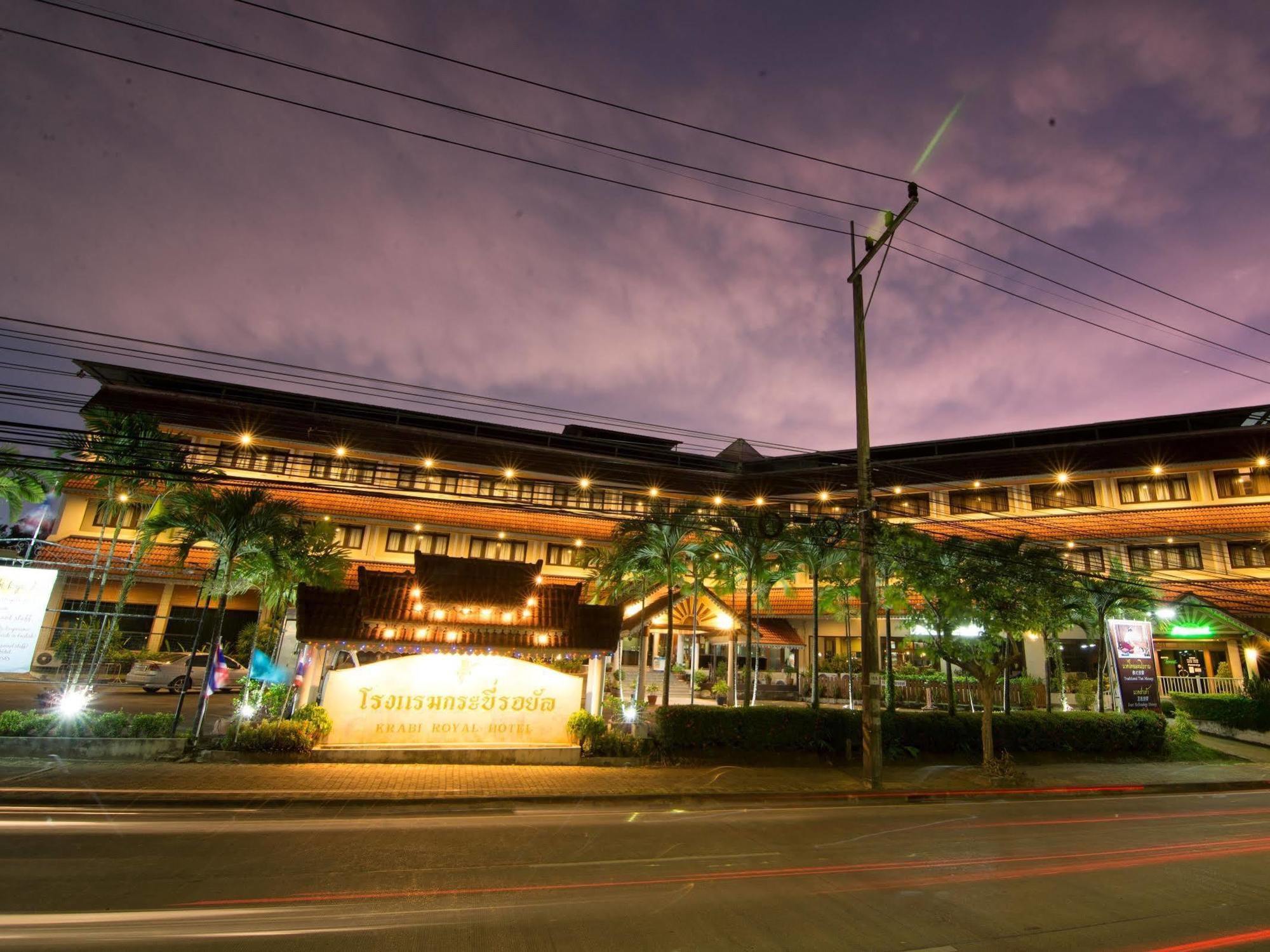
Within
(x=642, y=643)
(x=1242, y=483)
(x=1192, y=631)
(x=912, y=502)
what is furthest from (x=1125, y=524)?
(x=642, y=643)

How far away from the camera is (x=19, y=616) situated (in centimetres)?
1473

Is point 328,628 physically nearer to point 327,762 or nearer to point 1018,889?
point 327,762

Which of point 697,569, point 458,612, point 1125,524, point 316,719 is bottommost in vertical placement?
point 316,719

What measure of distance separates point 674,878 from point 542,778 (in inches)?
292

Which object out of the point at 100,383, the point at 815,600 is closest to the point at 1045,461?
the point at 815,600

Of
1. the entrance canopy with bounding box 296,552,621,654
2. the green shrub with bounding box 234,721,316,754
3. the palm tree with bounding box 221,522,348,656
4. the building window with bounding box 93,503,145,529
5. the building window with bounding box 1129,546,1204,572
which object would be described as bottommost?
Result: the green shrub with bounding box 234,721,316,754

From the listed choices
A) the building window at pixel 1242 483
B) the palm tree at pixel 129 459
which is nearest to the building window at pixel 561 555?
the palm tree at pixel 129 459

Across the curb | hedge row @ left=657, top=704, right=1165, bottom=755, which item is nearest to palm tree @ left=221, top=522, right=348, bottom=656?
the curb

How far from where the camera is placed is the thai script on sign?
16.2m

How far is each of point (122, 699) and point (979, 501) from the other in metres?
43.5

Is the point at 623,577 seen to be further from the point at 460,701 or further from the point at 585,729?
the point at 460,701

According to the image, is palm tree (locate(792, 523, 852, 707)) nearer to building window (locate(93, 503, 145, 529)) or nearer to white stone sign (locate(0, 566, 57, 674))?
white stone sign (locate(0, 566, 57, 674))

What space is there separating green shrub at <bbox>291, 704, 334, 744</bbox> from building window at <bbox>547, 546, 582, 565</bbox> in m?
24.2

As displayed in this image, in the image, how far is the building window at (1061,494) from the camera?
34812 millimetres
